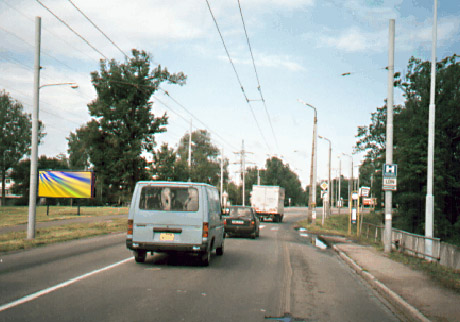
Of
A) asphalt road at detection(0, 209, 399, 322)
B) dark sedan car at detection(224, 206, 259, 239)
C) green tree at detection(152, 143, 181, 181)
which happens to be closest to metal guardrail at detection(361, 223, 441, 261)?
asphalt road at detection(0, 209, 399, 322)

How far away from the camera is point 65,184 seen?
122 feet

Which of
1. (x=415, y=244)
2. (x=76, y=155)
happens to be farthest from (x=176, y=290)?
(x=76, y=155)

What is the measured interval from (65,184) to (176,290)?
31.0 metres

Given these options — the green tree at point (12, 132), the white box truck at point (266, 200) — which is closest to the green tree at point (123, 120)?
the white box truck at point (266, 200)

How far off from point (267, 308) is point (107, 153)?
1061 inches

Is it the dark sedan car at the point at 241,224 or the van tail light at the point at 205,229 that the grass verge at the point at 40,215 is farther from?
the van tail light at the point at 205,229

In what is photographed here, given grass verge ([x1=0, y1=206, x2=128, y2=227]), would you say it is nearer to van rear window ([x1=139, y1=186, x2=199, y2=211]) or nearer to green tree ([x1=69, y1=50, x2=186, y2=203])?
green tree ([x1=69, y1=50, x2=186, y2=203])

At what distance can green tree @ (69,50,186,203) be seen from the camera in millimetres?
31641

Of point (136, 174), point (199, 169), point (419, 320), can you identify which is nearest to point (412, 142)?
point (199, 169)

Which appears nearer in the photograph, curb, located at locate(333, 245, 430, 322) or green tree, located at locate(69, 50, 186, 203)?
curb, located at locate(333, 245, 430, 322)

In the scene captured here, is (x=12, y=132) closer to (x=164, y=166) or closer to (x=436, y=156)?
(x=164, y=166)

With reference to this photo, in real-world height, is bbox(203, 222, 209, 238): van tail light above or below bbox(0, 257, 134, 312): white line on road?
above

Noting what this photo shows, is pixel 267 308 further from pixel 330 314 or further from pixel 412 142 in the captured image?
pixel 412 142

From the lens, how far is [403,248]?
57.1 ft
